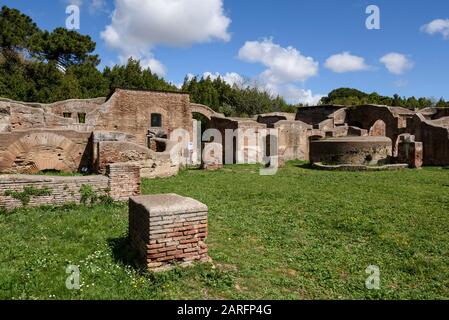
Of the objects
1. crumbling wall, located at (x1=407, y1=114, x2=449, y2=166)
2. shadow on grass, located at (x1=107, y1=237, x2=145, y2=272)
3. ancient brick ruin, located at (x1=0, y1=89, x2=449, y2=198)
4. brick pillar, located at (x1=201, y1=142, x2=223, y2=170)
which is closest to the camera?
shadow on grass, located at (x1=107, y1=237, x2=145, y2=272)

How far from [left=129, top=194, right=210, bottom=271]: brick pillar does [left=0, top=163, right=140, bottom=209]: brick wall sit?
3271mm

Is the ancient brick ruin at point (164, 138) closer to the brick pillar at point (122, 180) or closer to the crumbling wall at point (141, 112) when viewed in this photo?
the crumbling wall at point (141, 112)

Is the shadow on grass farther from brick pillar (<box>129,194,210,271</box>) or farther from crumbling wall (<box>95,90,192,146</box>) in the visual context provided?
crumbling wall (<box>95,90,192,146</box>)

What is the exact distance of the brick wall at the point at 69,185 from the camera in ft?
22.6

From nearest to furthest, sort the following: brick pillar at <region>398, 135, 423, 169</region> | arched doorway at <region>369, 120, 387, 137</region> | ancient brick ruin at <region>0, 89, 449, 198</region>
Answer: ancient brick ruin at <region>0, 89, 449, 198</region>
brick pillar at <region>398, 135, 423, 169</region>
arched doorway at <region>369, 120, 387, 137</region>

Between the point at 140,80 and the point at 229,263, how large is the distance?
35.3m

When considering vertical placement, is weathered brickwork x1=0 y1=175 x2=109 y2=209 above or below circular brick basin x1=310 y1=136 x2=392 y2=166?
below

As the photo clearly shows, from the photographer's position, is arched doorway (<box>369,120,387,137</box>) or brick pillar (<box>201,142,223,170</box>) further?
arched doorway (<box>369,120,387,137</box>)

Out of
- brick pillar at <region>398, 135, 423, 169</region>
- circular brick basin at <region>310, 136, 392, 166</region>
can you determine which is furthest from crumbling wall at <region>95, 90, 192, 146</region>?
brick pillar at <region>398, 135, 423, 169</region>

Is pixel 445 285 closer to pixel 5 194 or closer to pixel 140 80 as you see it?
pixel 5 194

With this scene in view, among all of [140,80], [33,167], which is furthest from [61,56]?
[33,167]

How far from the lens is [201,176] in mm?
12867

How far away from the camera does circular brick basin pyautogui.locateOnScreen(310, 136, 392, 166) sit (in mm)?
16094

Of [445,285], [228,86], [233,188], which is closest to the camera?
[445,285]
